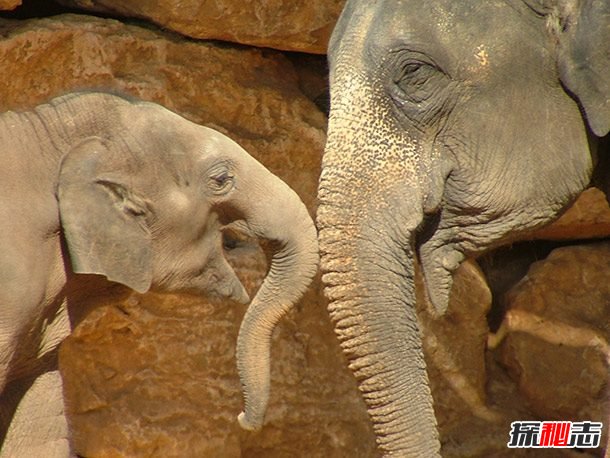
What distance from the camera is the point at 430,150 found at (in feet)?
9.27

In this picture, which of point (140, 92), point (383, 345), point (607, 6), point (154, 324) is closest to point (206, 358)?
point (154, 324)

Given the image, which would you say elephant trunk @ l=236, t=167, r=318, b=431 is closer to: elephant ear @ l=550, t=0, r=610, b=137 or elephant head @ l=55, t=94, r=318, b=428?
elephant head @ l=55, t=94, r=318, b=428

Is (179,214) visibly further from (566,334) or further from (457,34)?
(566,334)

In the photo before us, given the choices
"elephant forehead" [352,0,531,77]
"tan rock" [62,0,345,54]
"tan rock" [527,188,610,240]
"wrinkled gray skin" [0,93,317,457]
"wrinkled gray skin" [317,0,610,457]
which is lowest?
"tan rock" [527,188,610,240]

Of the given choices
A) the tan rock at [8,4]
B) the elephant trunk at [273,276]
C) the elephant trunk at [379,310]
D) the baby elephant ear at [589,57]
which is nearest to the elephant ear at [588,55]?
the baby elephant ear at [589,57]

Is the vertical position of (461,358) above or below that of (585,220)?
below

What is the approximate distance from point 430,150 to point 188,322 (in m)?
1.47

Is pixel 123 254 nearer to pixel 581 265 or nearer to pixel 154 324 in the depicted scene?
pixel 154 324

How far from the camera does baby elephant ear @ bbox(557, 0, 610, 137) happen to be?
2752 millimetres

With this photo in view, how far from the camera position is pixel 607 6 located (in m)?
2.74

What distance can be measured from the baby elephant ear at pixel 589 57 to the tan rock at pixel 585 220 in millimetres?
1615

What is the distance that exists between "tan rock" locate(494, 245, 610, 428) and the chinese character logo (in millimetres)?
95

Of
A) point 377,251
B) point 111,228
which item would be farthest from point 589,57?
point 111,228

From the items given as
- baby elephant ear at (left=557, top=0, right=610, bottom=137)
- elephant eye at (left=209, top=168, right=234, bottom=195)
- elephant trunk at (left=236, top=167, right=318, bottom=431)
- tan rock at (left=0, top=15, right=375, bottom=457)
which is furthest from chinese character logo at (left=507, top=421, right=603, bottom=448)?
baby elephant ear at (left=557, top=0, right=610, bottom=137)
